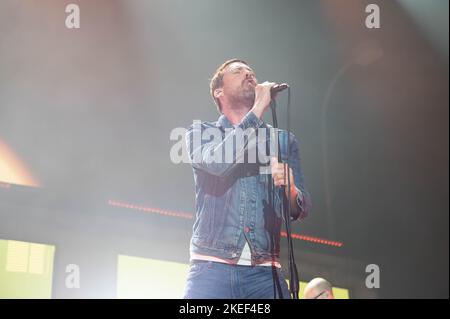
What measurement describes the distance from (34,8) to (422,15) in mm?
2662

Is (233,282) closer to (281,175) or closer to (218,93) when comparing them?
(281,175)

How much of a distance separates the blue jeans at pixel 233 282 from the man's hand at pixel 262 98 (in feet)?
1.95

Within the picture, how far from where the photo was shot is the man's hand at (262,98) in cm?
Result: 220

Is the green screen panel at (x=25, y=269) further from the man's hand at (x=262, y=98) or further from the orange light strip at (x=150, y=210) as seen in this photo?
the man's hand at (x=262, y=98)

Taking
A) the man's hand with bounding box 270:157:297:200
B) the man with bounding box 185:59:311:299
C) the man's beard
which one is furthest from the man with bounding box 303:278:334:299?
the man's beard

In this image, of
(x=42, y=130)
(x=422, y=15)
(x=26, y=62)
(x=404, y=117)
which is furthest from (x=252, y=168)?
(x=422, y=15)

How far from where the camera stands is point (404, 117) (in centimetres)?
403

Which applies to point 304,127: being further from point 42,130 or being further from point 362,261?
point 42,130

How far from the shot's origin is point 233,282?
214 cm

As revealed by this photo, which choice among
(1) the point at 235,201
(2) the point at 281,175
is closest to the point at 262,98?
(2) the point at 281,175

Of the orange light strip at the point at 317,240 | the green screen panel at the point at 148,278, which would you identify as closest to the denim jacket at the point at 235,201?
the green screen panel at the point at 148,278

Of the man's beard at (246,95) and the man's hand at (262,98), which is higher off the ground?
the man's beard at (246,95)

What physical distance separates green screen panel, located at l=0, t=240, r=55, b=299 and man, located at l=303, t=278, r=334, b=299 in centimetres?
140

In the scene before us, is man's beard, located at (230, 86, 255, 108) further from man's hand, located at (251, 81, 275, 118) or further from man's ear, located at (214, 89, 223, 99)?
man's hand, located at (251, 81, 275, 118)
